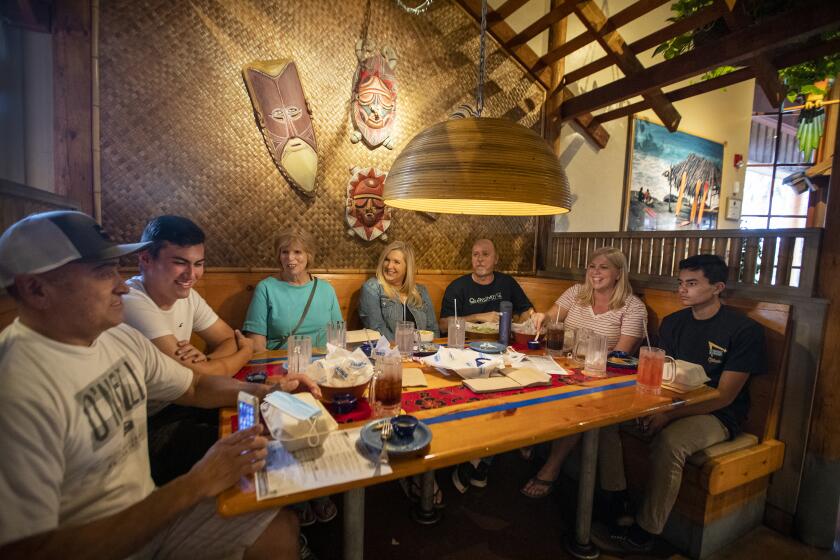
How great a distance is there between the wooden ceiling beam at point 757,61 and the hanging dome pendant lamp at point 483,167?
2.02m

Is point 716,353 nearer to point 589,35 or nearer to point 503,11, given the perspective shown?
point 589,35

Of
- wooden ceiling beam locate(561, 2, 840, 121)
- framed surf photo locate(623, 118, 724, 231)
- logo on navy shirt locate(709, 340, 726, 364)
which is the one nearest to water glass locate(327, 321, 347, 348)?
logo on navy shirt locate(709, 340, 726, 364)

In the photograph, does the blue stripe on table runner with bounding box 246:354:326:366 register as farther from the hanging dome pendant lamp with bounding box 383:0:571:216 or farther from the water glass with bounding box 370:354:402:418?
the hanging dome pendant lamp with bounding box 383:0:571:216

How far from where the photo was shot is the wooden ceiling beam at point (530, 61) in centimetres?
342

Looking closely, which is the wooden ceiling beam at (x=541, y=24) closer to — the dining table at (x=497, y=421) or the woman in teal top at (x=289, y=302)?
the woman in teal top at (x=289, y=302)

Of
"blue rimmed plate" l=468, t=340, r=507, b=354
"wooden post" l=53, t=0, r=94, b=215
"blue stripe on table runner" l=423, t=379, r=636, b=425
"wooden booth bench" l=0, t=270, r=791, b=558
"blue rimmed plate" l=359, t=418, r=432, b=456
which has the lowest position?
"wooden booth bench" l=0, t=270, r=791, b=558

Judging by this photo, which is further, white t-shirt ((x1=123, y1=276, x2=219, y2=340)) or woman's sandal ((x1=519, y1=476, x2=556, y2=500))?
woman's sandal ((x1=519, y1=476, x2=556, y2=500))

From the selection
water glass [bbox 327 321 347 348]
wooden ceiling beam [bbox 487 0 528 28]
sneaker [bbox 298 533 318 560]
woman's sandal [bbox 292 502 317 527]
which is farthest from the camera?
wooden ceiling beam [bbox 487 0 528 28]

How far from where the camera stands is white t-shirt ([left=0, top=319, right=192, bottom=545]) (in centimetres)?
70

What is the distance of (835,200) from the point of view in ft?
6.50

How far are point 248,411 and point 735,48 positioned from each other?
337cm

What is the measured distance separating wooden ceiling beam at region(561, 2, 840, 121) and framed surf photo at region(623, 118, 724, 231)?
1.15 meters

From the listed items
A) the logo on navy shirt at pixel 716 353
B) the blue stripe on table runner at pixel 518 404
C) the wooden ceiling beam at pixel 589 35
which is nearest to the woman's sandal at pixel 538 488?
the blue stripe on table runner at pixel 518 404

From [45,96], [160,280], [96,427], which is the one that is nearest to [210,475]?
[96,427]
